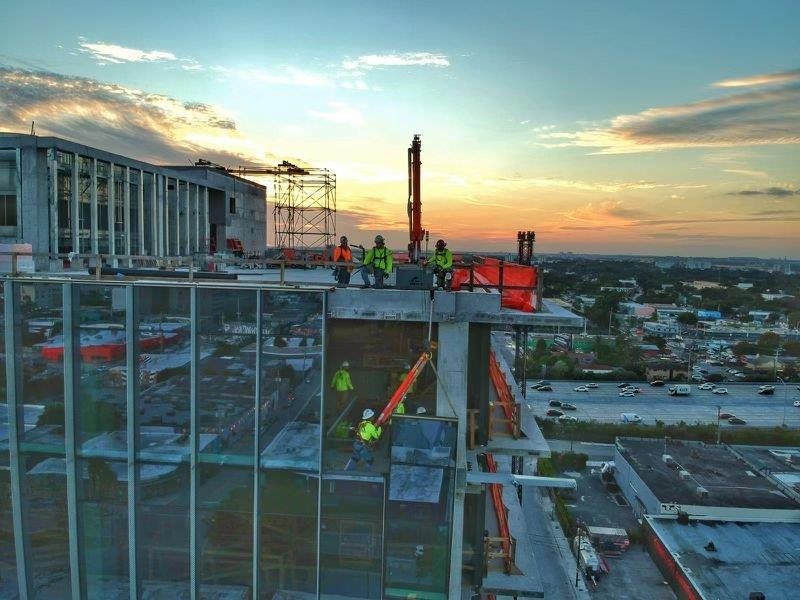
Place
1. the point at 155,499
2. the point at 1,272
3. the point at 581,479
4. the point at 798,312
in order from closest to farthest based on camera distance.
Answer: the point at 155,499 < the point at 1,272 < the point at 581,479 < the point at 798,312

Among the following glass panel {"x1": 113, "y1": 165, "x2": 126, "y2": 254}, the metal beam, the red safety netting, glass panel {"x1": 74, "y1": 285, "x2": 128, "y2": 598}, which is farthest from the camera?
glass panel {"x1": 113, "y1": 165, "x2": 126, "y2": 254}

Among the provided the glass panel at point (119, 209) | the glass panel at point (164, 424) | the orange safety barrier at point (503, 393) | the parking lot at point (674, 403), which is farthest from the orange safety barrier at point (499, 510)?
the parking lot at point (674, 403)

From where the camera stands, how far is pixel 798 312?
107562 mm

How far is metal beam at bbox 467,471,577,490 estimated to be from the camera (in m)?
7.70

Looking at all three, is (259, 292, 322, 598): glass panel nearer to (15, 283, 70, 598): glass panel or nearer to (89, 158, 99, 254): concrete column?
(15, 283, 70, 598): glass panel

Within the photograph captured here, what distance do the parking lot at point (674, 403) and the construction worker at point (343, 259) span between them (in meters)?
45.6

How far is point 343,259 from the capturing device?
10.1m

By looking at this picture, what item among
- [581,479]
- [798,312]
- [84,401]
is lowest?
[581,479]

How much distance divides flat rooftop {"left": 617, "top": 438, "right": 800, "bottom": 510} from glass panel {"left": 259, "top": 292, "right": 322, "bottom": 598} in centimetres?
3076

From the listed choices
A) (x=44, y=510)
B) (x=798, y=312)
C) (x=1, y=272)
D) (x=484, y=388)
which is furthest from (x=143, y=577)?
(x=798, y=312)

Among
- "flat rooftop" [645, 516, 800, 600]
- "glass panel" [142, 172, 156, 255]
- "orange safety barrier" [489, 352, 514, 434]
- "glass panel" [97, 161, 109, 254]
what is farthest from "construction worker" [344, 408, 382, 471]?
"glass panel" [142, 172, 156, 255]

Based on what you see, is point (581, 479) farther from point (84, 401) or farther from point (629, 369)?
point (84, 401)

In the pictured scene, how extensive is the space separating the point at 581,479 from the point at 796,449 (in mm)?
20510

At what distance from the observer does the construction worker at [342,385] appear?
28.9ft
